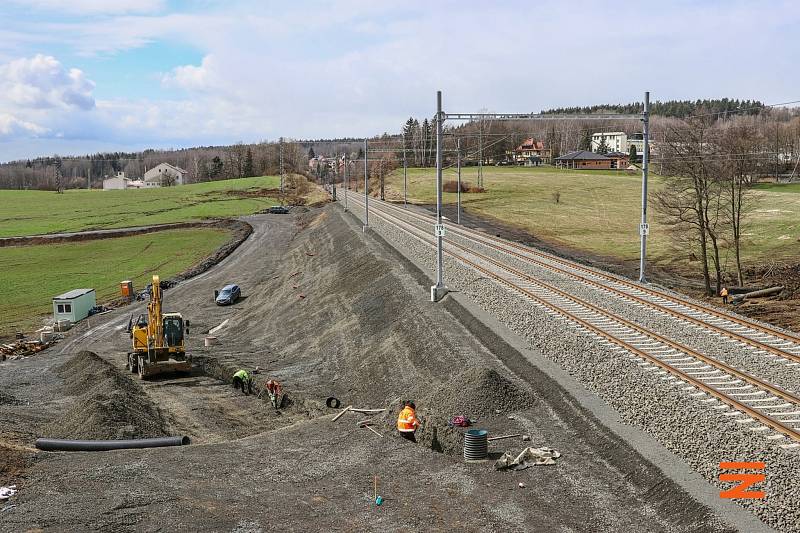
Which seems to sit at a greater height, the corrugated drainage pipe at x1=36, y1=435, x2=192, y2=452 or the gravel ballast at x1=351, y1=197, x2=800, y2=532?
the gravel ballast at x1=351, y1=197, x2=800, y2=532

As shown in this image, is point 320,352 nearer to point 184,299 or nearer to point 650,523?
point 650,523

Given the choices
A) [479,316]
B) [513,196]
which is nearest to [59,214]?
[513,196]

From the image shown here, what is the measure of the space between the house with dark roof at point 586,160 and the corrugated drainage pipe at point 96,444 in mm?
155045

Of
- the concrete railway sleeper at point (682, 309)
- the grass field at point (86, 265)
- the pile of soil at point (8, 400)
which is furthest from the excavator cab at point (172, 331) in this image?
the grass field at point (86, 265)

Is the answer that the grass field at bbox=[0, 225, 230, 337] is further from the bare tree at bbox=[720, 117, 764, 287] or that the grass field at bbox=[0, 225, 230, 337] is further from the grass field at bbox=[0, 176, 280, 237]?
the bare tree at bbox=[720, 117, 764, 287]

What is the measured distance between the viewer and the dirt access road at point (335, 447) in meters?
13.1

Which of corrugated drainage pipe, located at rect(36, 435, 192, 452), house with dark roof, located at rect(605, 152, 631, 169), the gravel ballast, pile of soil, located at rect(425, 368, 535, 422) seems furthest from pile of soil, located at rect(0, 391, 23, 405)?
house with dark roof, located at rect(605, 152, 631, 169)

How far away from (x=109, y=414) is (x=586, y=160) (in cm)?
15631

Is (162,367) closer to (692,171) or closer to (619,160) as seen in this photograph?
(692,171)

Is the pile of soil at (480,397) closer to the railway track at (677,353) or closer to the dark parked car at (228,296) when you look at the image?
the railway track at (677,353)

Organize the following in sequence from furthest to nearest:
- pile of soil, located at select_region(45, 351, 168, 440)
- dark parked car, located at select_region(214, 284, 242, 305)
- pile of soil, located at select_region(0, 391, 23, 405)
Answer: dark parked car, located at select_region(214, 284, 242, 305) < pile of soil, located at select_region(0, 391, 23, 405) < pile of soil, located at select_region(45, 351, 168, 440)

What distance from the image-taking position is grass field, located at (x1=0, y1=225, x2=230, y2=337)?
2213 inches

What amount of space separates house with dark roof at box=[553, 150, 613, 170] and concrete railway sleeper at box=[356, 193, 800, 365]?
124430 mm

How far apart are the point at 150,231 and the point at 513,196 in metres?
53.3
